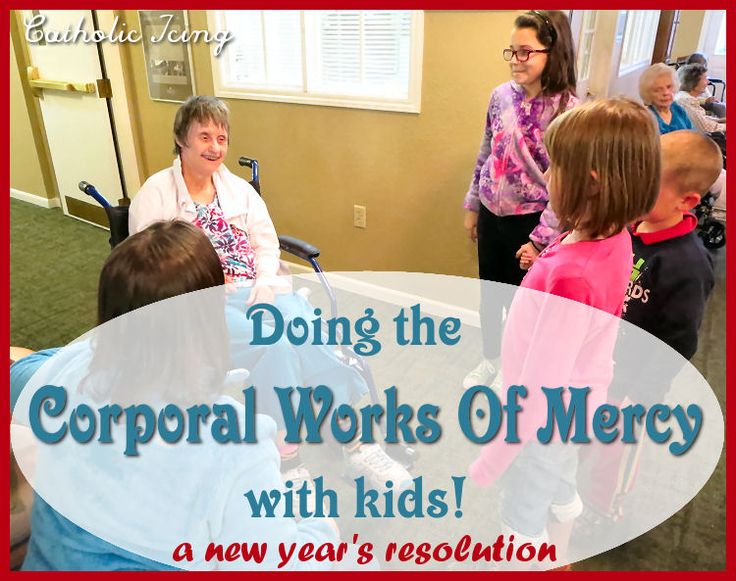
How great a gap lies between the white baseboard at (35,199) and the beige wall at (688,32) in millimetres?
5623

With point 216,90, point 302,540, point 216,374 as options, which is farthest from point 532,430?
point 216,90

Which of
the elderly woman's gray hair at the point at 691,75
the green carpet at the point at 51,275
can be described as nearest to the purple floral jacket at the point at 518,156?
the green carpet at the point at 51,275

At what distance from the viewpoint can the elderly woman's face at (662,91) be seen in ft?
8.27

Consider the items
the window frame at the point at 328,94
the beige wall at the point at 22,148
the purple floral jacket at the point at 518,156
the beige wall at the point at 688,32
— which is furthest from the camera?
the beige wall at the point at 688,32

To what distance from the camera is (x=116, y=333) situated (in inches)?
30.1

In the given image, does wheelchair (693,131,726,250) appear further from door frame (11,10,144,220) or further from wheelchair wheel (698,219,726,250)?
door frame (11,10,144,220)

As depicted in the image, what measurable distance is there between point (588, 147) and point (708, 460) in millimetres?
1415

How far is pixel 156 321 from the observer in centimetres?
75

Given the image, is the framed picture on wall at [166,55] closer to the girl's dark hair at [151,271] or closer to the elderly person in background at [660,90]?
the elderly person in background at [660,90]

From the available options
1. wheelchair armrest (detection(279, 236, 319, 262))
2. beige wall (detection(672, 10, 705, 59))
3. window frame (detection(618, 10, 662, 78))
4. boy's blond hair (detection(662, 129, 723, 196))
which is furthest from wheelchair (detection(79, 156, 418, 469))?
beige wall (detection(672, 10, 705, 59))

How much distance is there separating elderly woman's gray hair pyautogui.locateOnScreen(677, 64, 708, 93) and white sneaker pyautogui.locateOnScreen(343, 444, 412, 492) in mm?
3144

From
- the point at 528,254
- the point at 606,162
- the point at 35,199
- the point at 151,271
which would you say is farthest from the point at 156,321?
the point at 35,199

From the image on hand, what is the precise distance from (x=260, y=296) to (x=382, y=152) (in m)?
1.08

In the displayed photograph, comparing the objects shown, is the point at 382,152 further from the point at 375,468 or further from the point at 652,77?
the point at 375,468
